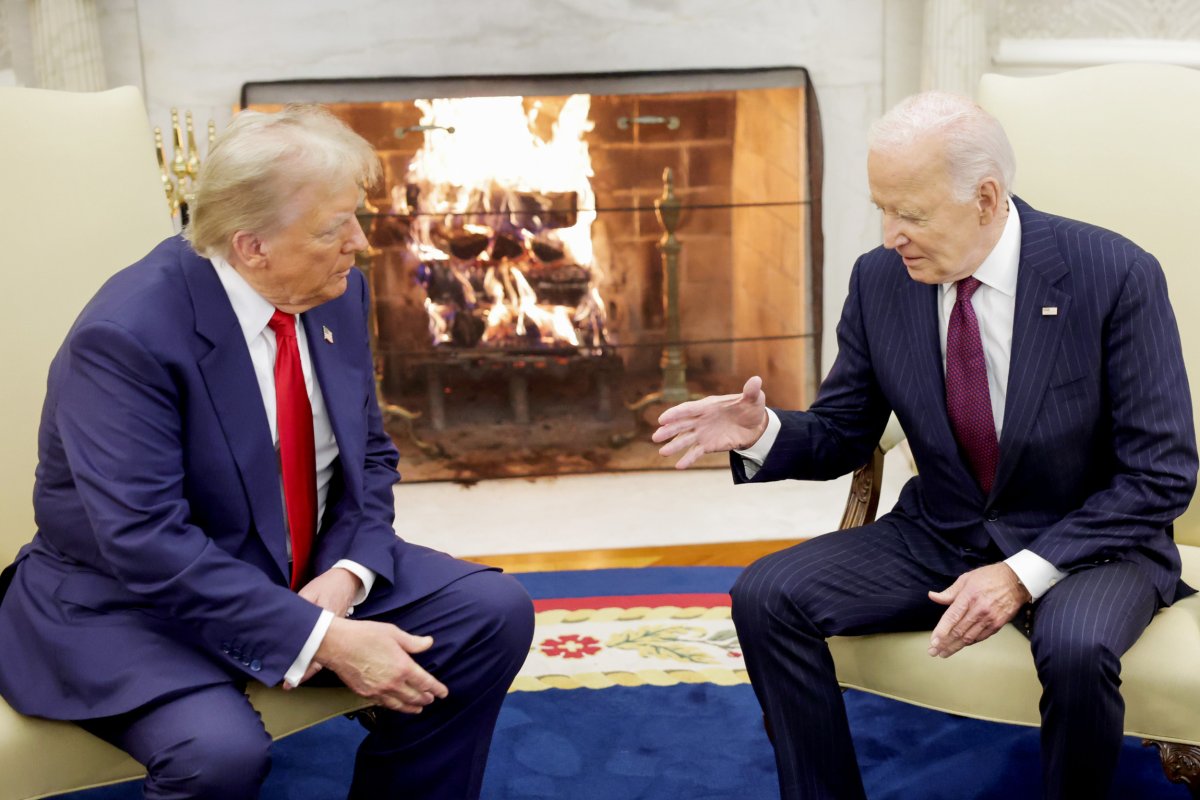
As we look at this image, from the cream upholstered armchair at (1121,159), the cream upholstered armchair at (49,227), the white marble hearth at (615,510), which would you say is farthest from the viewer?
the white marble hearth at (615,510)

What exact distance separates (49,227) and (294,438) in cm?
69

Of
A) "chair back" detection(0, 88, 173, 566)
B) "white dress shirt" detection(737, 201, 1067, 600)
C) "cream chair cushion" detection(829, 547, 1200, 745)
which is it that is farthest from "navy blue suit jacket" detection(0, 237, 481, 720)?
"white dress shirt" detection(737, 201, 1067, 600)

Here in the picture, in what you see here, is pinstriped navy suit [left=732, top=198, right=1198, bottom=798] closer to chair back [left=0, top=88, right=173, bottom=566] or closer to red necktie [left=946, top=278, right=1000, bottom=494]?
red necktie [left=946, top=278, right=1000, bottom=494]

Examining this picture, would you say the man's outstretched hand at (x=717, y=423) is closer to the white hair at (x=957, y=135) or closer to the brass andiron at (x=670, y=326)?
the white hair at (x=957, y=135)

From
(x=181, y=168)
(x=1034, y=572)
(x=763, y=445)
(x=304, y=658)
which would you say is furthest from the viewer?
(x=181, y=168)

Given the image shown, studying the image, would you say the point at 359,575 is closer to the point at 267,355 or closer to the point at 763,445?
the point at 267,355

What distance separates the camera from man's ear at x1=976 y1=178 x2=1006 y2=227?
1966 mm

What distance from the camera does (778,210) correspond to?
13.5ft

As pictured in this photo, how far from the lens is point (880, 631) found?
196 centimetres

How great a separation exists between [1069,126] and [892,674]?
1130mm

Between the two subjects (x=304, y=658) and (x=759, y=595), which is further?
(x=759, y=595)

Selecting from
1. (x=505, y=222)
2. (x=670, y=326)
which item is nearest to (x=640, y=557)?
(x=670, y=326)

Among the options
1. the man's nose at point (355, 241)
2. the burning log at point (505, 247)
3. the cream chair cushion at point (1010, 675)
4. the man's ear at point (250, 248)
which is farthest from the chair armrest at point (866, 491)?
the burning log at point (505, 247)

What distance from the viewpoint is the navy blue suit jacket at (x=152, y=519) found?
1.73m
